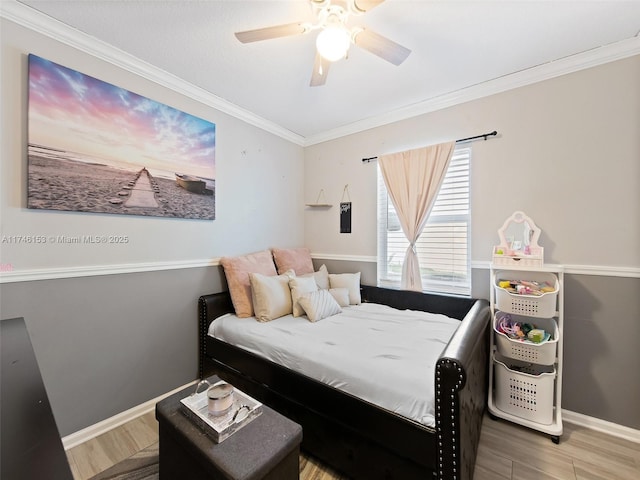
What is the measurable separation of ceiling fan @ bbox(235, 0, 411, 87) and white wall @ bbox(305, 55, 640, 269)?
1.22m

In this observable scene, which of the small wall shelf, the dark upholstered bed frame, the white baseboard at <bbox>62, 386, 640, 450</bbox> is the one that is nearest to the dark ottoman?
the dark upholstered bed frame

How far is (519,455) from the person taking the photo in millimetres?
1625

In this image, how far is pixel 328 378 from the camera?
1.52 metres

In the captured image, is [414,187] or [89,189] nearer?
[89,189]

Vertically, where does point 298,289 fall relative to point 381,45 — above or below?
below

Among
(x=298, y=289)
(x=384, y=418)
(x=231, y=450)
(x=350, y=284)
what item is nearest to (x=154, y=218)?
(x=298, y=289)

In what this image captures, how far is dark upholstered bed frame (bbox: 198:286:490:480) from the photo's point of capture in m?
1.13

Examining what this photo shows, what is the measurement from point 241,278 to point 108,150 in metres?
1.33

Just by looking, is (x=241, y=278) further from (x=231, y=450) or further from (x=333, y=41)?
(x=333, y=41)

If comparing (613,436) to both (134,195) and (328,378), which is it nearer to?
(328,378)

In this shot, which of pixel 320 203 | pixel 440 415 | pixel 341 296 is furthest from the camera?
pixel 320 203

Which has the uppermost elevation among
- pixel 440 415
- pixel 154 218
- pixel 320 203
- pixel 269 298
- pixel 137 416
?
pixel 320 203

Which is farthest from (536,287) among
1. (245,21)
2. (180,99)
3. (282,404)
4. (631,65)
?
(180,99)

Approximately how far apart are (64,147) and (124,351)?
1402 mm
